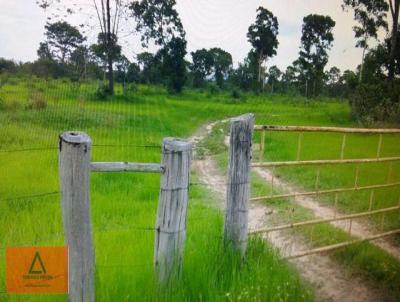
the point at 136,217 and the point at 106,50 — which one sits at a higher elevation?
the point at 106,50

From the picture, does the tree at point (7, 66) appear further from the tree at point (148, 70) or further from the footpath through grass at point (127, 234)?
the footpath through grass at point (127, 234)

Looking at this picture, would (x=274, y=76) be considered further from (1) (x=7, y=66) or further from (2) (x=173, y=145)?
(2) (x=173, y=145)

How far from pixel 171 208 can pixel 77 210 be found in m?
0.55

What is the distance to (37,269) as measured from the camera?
6.13ft

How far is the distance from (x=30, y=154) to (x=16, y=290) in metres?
5.51

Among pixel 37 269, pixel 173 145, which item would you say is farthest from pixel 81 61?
pixel 37 269

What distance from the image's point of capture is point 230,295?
2545 millimetres

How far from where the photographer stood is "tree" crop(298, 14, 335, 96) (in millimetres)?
32562

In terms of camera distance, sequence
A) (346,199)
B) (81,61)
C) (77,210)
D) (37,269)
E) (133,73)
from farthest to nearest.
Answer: (133,73)
(81,61)
(346,199)
(77,210)
(37,269)

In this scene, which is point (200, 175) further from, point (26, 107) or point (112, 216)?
point (26, 107)

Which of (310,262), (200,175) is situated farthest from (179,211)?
(200,175)

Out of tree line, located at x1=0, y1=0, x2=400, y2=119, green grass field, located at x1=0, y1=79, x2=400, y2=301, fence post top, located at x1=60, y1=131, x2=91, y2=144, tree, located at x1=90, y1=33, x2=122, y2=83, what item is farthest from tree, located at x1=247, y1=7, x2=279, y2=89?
fence post top, located at x1=60, y1=131, x2=91, y2=144

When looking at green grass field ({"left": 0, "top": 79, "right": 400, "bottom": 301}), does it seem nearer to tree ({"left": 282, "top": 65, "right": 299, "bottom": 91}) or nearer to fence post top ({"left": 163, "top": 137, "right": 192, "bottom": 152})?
fence post top ({"left": 163, "top": 137, "right": 192, "bottom": 152})

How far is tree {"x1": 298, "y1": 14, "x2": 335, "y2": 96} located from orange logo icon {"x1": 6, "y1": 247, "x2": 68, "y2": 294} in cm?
3350
